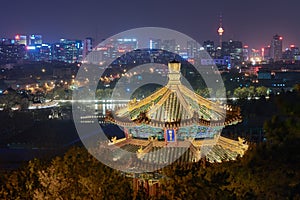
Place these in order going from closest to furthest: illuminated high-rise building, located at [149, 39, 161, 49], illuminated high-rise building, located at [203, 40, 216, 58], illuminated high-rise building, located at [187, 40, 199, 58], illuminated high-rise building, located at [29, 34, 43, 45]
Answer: illuminated high-rise building, located at [149, 39, 161, 49] → illuminated high-rise building, located at [187, 40, 199, 58] → illuminated high-rise building, located at [203, 40, 216, 58] → illuminated high-rise building, located at [29, 34, 43, 45]

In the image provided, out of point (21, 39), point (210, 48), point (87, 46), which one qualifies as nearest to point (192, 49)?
point (210, 48)

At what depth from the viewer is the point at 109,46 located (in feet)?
317

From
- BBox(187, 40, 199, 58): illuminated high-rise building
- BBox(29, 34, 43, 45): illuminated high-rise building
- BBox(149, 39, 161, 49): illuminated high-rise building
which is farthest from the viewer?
BBox(29, 34, 43, 45): illuminated high-rise building

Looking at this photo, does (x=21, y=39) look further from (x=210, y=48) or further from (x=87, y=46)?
(x=210, y=48)

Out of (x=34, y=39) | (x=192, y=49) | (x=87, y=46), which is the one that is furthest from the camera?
(x=34, y=39)

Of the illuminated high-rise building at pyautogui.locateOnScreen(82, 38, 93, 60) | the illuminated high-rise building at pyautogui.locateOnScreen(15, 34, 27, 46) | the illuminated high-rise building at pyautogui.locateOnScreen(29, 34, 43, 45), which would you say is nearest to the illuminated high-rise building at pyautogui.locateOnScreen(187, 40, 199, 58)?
the illuminated high-rise building at pyautogui.locateOnScreen(82, 38, 93, 60)

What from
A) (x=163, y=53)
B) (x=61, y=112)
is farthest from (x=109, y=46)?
(x=61, y=112)

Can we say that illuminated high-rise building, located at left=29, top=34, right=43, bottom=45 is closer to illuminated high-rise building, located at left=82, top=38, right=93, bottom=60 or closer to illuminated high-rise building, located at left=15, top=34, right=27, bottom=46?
illuminated high-rise building, located at left=15, top=34, right=27, bottom=46

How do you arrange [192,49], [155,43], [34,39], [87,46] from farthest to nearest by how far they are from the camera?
[34,39]
[87,46]
[192,49]
[155,43]

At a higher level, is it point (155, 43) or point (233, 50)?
point (155, 43)

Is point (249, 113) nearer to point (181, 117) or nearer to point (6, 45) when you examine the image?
point (181, 117)

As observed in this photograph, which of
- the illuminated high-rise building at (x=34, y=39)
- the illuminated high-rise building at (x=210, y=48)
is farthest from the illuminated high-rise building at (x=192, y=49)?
the illuminated high-rise building at (x=34, y=39)

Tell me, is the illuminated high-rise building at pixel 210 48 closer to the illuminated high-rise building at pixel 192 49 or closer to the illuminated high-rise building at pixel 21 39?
the illuminated high-rise building at pixel 192 49

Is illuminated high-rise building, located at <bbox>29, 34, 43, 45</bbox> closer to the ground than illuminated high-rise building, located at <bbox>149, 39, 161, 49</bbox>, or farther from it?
farther from it
